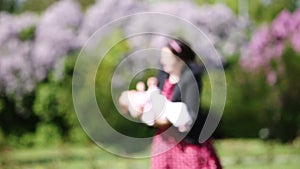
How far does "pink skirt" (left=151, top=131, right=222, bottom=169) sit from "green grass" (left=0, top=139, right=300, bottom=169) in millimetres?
3092

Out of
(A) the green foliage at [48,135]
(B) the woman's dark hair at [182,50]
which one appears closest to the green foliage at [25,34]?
(A) the green foliage at [48,135]

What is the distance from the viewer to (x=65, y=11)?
378 inches

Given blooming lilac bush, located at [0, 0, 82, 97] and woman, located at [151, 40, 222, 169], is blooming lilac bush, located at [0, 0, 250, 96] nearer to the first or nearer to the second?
blooming lilac bush, located at [0, 0, 82, 97]

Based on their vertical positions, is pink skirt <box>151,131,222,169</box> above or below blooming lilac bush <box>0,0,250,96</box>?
below

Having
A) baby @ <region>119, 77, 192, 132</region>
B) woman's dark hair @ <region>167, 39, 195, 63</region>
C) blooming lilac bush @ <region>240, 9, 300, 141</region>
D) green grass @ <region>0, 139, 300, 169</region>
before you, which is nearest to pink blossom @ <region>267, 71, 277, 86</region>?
blooming lilac bush @ <region>240, 9, 300, 141</region>

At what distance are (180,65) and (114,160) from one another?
416cm

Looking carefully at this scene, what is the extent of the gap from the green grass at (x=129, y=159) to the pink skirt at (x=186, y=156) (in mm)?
3092

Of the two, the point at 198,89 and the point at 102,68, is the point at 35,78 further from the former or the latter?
the point at 198,89

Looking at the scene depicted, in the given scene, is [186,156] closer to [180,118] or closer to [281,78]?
[180,118]

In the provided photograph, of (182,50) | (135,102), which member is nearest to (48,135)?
(182,50)

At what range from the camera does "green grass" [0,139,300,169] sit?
711cm

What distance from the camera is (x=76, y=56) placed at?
9.17 metres

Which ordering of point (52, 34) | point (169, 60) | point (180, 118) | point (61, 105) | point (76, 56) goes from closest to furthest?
point (180, 118) → point (169, 60) → point (76, 56) → point (61, 105) → point (52, 34)

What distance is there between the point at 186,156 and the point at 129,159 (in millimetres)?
3434
